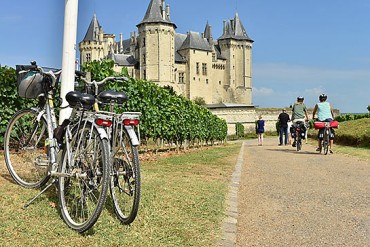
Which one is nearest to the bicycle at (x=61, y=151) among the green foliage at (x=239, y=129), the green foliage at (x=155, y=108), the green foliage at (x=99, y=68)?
the green foliage at (x=155, y=108)

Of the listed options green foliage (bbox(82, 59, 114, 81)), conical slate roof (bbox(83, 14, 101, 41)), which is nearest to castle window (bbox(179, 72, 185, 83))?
conical slate roof (bbox(83, 14, 101, 41))

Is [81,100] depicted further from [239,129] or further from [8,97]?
[239,129]

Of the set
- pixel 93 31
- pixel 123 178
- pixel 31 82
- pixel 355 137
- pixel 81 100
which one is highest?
pixel 93 31

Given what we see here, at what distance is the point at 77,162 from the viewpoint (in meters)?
3.55

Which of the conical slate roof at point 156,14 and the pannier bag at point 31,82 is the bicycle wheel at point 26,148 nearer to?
the pannier bag at point 31,82

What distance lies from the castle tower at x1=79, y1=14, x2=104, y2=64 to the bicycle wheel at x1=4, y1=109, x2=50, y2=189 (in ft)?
248

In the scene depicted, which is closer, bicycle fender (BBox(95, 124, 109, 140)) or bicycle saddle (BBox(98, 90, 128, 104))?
bicycle fender (BBox(95, 124, 109, 140))

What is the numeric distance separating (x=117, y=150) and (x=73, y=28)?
8.08 ft

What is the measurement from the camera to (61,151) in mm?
3799

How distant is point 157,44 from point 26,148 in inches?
2675

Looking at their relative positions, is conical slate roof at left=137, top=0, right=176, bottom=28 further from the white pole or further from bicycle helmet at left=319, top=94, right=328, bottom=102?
the white pole

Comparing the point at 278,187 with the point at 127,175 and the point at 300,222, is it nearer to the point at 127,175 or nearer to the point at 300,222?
the point at 300,222

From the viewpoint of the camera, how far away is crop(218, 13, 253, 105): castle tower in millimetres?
83875

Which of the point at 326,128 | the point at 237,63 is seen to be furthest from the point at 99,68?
the point at 237,63
